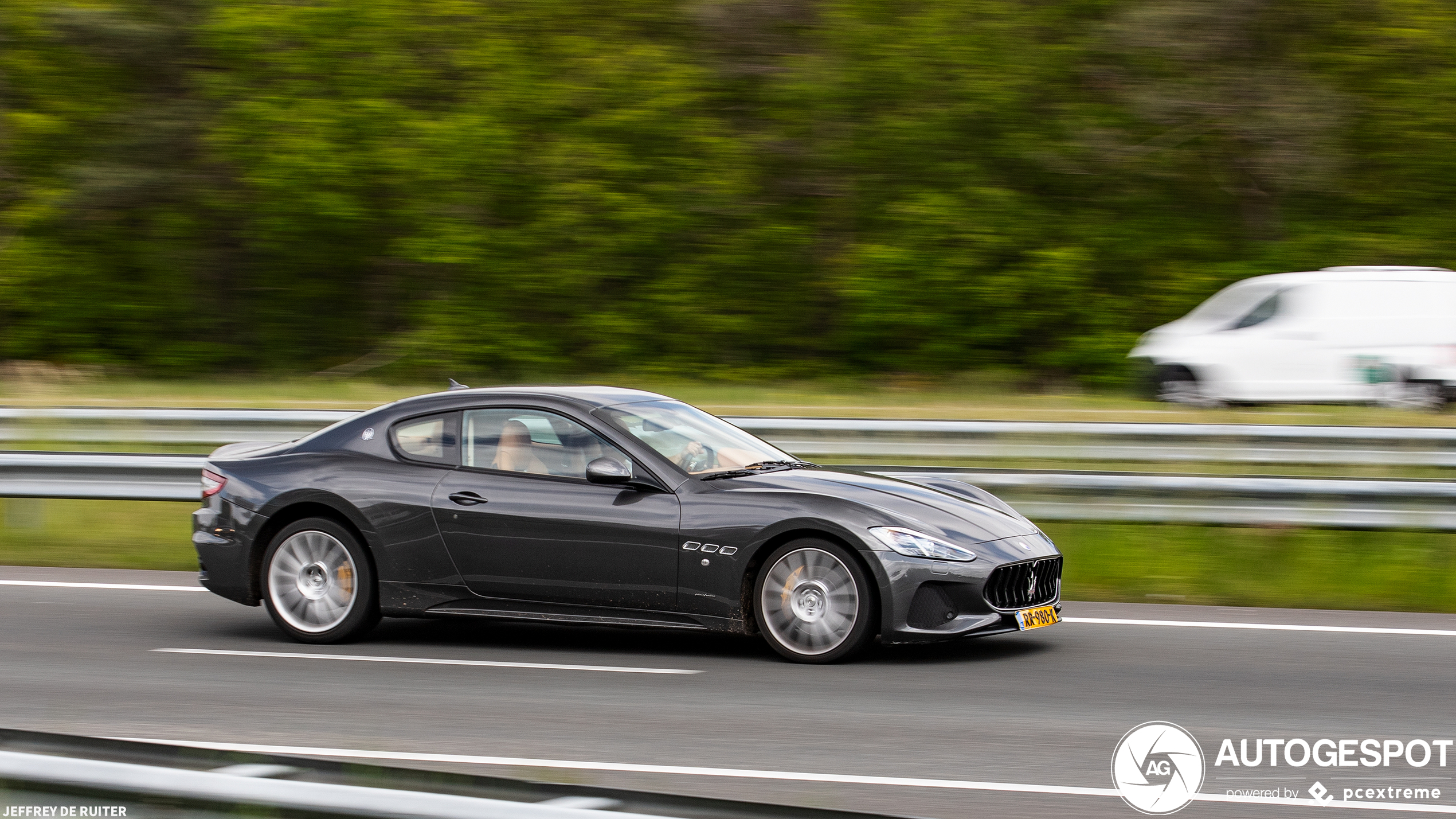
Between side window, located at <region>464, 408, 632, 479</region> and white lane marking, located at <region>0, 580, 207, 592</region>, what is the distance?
9.36 ft

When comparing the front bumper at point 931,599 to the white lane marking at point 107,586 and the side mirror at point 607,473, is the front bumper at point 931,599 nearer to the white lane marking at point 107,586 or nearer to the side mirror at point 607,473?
the side mirror at point 607,473

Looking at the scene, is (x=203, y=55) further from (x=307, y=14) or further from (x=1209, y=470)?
(x=1209, y=470)

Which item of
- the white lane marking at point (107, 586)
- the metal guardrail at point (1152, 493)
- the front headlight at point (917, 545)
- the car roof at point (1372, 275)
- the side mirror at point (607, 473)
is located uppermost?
the car roof at point (1372, 275)

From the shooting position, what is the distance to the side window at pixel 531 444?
784cm

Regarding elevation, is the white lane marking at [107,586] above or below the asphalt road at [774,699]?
above

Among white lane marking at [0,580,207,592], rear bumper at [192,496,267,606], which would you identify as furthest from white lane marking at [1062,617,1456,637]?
white lane marking at [0,580,207,592]

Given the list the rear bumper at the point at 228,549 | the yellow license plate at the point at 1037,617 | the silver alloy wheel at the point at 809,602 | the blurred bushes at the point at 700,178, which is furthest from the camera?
the blurred bushes at the point at 700,178

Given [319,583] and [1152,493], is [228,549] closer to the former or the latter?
[319,583]

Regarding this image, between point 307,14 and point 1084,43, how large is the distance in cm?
1186

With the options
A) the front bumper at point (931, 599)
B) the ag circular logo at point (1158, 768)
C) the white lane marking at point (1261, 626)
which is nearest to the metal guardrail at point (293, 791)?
the ag circular logo at point (1158, 768)

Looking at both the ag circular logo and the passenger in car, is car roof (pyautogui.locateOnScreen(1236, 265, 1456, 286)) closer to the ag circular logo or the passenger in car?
the passenger in car

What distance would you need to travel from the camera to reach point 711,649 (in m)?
7.80

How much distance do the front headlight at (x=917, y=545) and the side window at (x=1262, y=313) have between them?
11.3 meters

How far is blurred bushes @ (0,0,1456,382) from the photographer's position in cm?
2258
